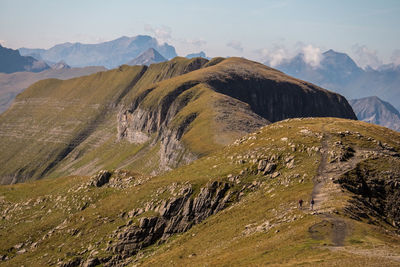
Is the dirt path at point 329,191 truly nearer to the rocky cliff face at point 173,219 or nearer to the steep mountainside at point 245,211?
the steep mountainside at point 245,211

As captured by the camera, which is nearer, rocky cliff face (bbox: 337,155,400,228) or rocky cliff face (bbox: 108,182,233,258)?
rocky cliff face (bbox: 337,155,400,228)

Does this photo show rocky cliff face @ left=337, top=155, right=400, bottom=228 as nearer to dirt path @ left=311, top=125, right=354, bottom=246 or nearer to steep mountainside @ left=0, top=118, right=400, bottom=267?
steep mountainside @ left=0, top=118, right=400, bottom=267

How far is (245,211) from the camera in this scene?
66812 millimetres

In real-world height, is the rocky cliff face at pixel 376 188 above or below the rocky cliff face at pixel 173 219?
above

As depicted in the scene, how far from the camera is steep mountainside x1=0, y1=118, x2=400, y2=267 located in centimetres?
4859

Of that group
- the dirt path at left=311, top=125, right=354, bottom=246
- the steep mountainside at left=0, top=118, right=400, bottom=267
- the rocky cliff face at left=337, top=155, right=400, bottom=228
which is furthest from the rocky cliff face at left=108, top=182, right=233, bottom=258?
the rocky cliff face at left=337, top=155, right=400, bottom=228

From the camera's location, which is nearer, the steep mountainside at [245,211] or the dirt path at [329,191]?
the steep mountainside at [245,211]

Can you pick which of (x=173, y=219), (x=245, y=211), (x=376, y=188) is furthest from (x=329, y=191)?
(x=173, y=219)

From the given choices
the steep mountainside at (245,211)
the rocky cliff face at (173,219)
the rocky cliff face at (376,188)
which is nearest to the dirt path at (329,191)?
the steep mountainside at (245,211)

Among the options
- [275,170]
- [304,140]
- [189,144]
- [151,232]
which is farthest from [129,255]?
[189,144]

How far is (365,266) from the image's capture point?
37.1 m

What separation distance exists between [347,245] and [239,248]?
15.2 metres

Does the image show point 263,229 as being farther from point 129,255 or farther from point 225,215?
point 129,255

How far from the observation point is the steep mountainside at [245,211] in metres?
48.6
